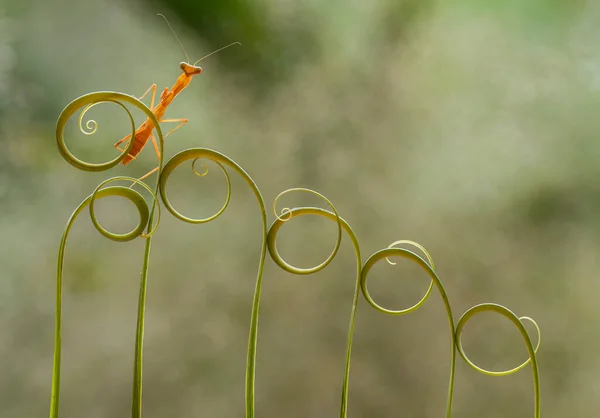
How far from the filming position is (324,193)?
0.86 m

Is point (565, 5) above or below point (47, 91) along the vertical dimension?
above

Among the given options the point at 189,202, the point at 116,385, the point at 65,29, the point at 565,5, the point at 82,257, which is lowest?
the point at 116,385

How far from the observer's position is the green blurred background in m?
0.77

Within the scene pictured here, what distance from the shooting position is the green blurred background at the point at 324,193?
77 centimetres

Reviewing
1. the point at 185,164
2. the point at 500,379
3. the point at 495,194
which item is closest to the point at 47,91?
the point at 185,164

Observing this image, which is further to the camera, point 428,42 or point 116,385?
point 428,42

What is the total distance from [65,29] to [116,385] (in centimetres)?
56

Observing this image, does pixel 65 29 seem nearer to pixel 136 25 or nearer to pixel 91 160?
pixel 136 25

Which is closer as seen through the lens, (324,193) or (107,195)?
(107,195)

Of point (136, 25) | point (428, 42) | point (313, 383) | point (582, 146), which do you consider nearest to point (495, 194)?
point (582, 146)

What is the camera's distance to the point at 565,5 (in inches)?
34.5

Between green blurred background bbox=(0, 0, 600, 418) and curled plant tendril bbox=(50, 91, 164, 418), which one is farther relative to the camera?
green blurred background bbox=(0, 0, 600, 418)

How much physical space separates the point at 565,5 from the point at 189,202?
730 millimetres

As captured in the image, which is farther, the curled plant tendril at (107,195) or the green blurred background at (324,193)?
the green blurred background at (324,193)
